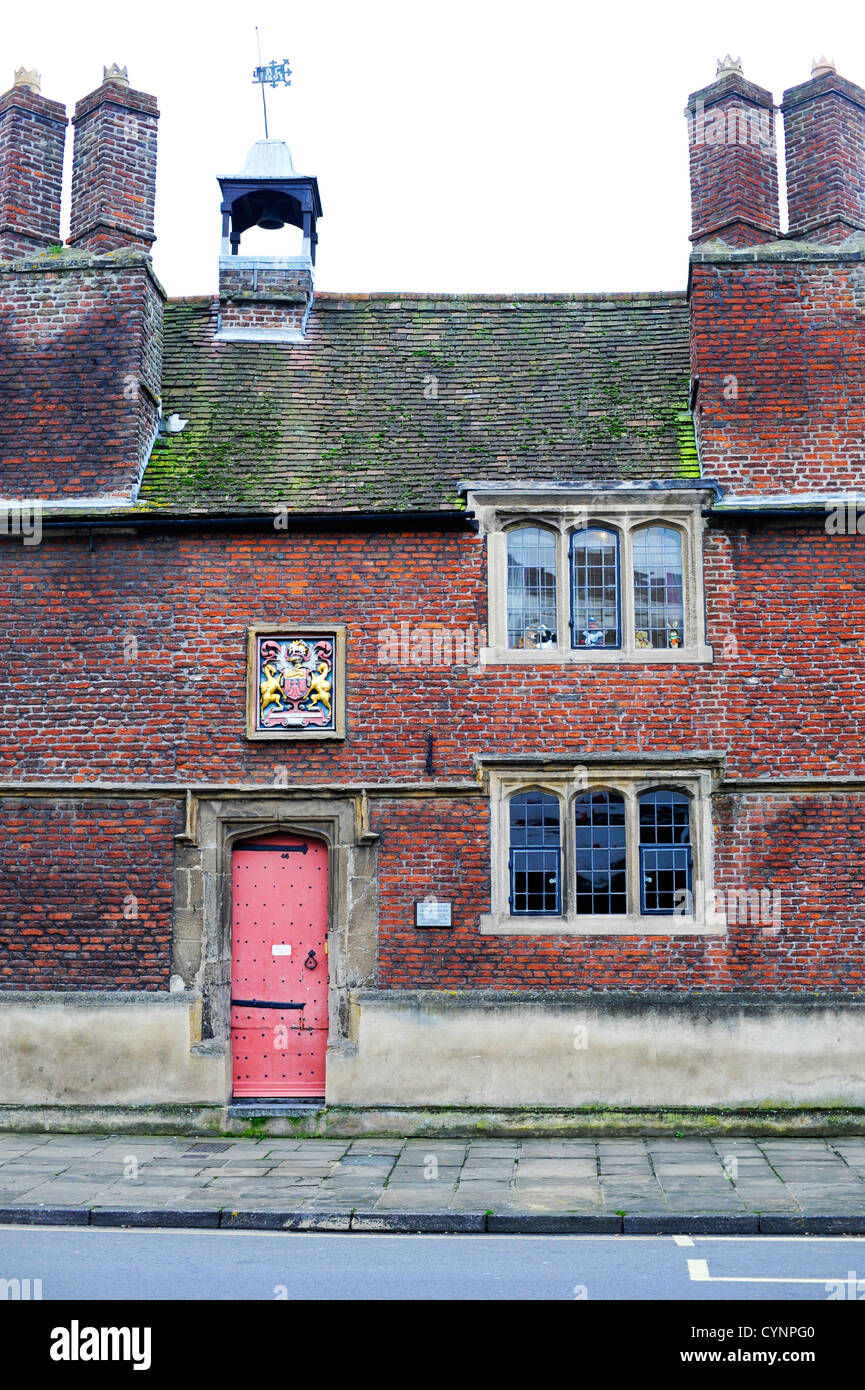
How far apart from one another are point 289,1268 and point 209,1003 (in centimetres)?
488

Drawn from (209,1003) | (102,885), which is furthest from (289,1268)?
(102,885)

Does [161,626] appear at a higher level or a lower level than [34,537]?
lower

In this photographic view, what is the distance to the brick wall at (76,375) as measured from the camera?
13.4 metres

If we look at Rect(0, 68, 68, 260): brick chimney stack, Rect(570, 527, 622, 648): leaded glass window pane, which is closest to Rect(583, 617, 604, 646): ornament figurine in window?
Rect(570, 527, 622, 648): leaded glass window pane

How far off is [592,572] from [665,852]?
3002 millimetres

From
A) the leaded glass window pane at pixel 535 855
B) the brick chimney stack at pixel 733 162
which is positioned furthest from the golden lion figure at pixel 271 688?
the brick chimney stack at pixel 733 162

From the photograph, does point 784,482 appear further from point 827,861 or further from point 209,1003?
point 209,1003

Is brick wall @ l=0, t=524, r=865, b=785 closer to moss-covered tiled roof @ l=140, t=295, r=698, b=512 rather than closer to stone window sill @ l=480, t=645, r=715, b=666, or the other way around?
stone window sill @ l=480, t=645, r=715, b=666

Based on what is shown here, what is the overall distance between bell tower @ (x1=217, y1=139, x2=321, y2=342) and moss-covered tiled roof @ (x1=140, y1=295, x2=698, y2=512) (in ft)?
0.72

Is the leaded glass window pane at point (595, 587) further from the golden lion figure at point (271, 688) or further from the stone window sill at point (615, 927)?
the golden lion figure at point (271, 688)

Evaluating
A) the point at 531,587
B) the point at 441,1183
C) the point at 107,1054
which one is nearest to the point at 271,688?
the point at 531,587

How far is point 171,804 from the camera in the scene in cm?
1266

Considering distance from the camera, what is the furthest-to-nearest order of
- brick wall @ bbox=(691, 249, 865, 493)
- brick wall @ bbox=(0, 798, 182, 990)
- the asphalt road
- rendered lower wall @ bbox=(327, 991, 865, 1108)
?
1. brick wall @ bbox=(691, 249, 865, 493)
2. brick wall @ bbox=(0, 798, 182, 990)
3. rendered lower wall @ bbox=(327, 991, 865, 1108)
4. the asphalt road

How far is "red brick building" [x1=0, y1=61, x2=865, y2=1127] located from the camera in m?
12.2
